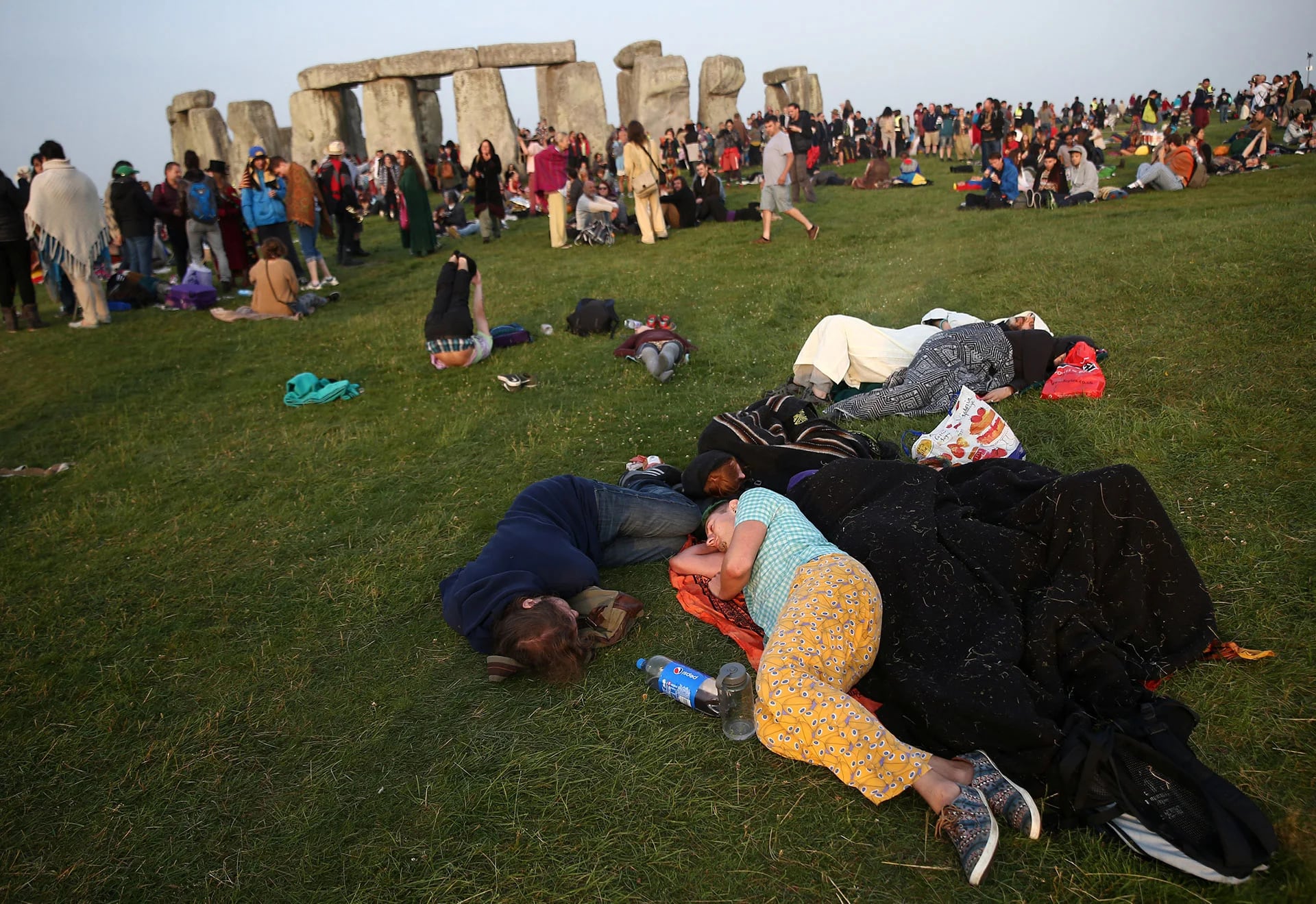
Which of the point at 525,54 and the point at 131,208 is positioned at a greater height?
the point at 525,54

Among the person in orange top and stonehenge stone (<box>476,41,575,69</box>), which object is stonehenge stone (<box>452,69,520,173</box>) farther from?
the person in orange top

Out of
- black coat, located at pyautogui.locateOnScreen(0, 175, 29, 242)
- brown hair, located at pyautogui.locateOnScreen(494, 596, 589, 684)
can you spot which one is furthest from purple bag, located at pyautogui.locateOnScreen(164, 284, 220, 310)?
brown hair, located at pyautogui.locateOnScreen(494, 596, 589, 684)

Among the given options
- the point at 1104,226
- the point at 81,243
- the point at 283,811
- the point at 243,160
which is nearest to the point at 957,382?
the point at 283,811

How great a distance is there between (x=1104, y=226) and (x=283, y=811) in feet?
42.5

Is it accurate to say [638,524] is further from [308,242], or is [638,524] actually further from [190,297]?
[308,242]

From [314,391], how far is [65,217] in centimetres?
594

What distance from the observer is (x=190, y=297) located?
42.5ft

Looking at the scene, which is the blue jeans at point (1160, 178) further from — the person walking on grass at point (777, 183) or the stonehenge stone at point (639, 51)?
the stonehenge stone at point (639, 51)

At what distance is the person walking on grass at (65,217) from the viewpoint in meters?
11.1

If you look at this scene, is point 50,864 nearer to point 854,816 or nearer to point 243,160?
point 854,816

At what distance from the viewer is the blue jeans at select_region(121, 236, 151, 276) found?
13453mm

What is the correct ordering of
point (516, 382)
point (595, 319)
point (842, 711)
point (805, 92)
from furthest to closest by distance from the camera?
1. point (805, 92)
2. point (595, 319)
3. point (516, 382)
4. point (842, 711)

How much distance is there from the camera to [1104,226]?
39.0 feet

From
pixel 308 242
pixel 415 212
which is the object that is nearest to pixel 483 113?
pixel 415 212
